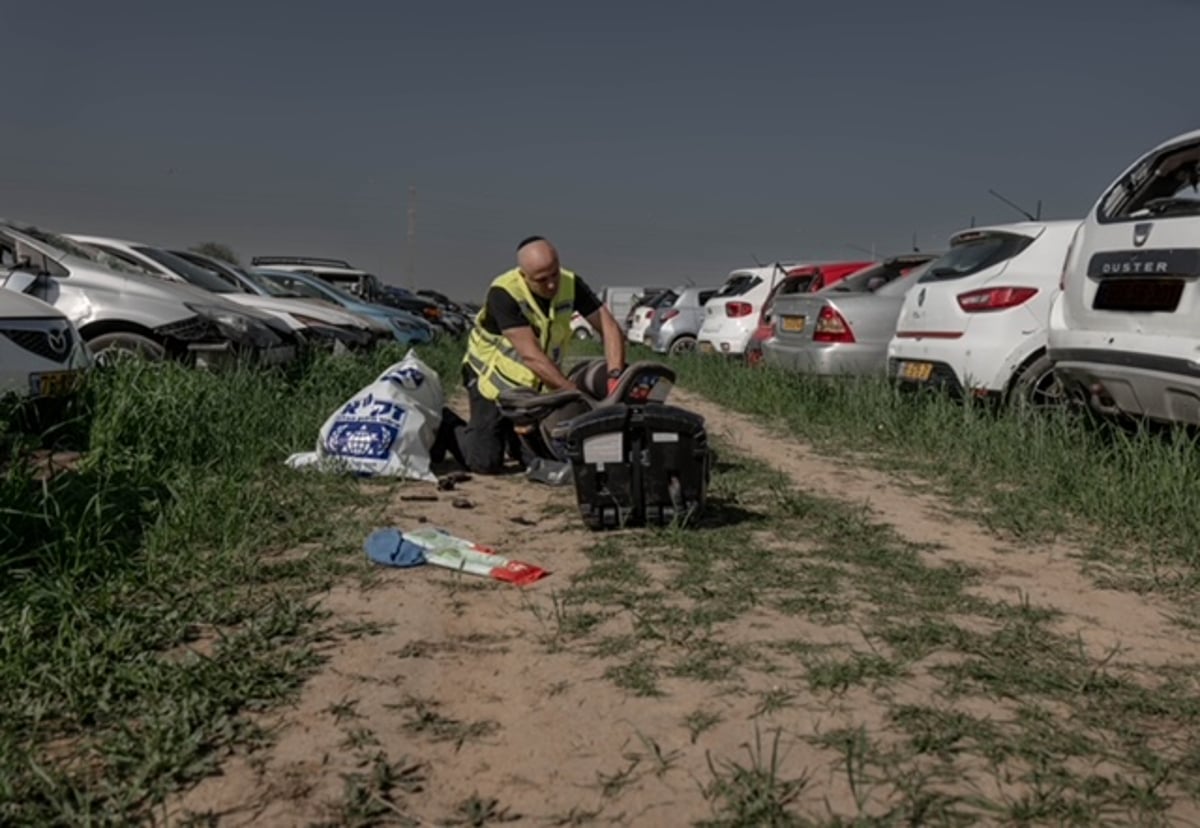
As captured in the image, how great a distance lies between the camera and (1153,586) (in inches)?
156

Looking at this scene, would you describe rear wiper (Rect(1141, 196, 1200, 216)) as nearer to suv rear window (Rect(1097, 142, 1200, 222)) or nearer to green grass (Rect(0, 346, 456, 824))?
suv rear window (Rect(1097, 142, 1200, 222))

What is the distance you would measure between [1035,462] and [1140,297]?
3.88 ft

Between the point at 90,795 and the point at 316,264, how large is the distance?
2091 cm

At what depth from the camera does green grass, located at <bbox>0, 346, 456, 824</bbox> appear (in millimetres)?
2432

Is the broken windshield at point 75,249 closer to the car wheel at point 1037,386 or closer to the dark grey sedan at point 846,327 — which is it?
the dark grey sedan at point 846,327

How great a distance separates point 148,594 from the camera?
3.61 meters

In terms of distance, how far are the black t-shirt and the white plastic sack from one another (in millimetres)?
666

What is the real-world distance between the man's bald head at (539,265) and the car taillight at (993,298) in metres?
2.87

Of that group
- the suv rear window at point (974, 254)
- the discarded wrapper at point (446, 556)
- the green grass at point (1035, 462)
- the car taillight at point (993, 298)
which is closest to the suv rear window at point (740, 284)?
the green grass at point (1035, 462)

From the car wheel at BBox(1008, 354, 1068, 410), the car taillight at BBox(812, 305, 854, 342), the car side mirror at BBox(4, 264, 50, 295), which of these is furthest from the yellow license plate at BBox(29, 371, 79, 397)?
the car taillight at BBox(812, 305, 854, 342)

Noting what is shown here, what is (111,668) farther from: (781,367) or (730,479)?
(781,367)

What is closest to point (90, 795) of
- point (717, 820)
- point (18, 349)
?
point (717, 820)

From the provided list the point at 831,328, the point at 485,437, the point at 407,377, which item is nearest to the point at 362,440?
the point at 407,377

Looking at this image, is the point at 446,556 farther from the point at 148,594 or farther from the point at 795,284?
the point at 795,284
